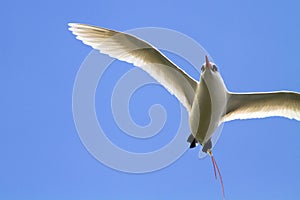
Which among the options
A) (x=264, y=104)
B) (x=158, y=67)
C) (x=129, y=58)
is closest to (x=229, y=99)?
(x=264, y=104)

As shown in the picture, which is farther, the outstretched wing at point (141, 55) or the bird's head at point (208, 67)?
the outstretched wing at point (141, 55)

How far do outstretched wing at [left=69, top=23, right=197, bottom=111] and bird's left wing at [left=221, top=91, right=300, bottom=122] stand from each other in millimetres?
858

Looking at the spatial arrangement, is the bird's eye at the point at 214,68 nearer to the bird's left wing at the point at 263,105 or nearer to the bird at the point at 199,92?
the bird at the point at 199,92

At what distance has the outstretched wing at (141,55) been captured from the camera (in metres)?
7.48

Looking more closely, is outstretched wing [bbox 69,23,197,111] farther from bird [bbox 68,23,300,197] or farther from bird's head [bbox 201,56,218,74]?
bird's head [bbox 201,56,218,74]

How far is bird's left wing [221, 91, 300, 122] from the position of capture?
26.9 feet

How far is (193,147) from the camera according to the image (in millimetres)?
8023

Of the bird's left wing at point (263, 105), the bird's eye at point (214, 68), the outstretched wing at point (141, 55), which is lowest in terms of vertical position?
the bird's left wing at point (263, 105)

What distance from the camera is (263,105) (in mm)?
8508

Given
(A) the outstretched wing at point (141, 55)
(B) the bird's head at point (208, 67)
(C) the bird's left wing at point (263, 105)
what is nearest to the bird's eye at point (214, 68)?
(B) the bird's head at point (208, 67)

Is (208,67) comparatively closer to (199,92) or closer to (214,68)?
(214,68)

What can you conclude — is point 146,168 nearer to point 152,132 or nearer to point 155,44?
point 152,132

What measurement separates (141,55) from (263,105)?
2.61 metres

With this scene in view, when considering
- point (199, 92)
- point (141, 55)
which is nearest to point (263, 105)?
point (199, 92)
